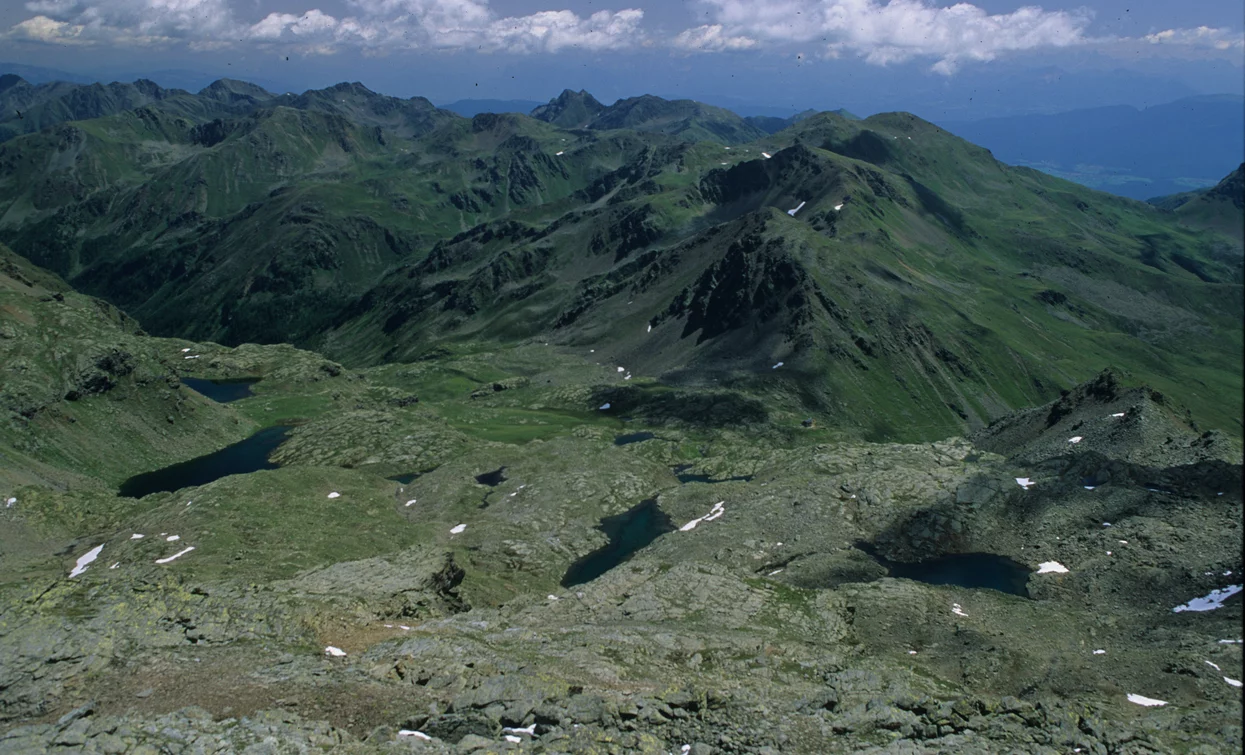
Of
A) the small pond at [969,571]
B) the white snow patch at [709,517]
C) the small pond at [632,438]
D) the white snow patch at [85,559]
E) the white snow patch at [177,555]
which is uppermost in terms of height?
the white snow patch at [177,555]

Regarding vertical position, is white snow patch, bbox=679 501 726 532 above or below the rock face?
below

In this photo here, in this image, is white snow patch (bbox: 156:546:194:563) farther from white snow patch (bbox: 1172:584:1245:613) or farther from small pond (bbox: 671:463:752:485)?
white snow patch (bbox: 1172:584:1245:613)

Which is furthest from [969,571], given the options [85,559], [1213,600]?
[85,559]

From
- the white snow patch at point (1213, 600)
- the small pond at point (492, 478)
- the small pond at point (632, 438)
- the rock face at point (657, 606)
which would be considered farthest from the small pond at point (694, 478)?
the white snow patch at point (1213, 600)

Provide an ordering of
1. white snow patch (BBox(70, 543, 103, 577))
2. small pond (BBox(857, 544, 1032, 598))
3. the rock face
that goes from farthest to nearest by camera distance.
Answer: small pond (BBox(857, 544, 1032, 598)), white snow patch (BBox(70, 543, 103, 577)), the rock face

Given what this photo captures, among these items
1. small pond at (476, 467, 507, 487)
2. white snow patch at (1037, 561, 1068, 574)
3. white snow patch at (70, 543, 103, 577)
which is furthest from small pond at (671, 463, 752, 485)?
white snow patch at (70, 543, 103, 577)

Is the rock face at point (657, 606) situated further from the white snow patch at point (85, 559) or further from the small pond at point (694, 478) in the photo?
the white snow patch at point (85, 559)

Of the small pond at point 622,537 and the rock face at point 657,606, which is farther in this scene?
the small pond at point 622,537
